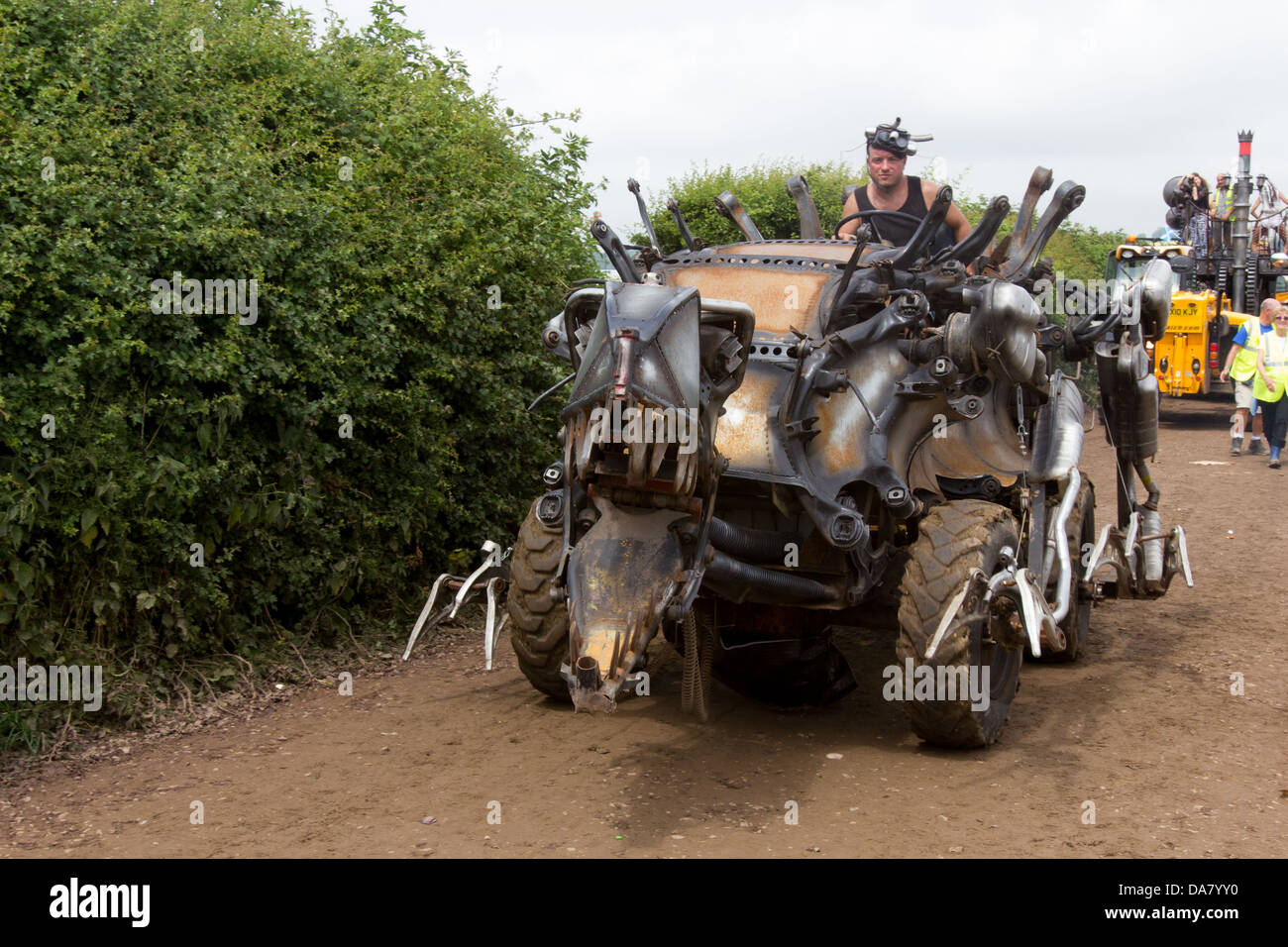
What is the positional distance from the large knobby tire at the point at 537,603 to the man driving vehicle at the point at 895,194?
2.94 metres

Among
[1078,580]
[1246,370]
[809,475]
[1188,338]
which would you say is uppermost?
[1188,338]

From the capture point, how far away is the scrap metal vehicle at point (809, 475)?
5.22m

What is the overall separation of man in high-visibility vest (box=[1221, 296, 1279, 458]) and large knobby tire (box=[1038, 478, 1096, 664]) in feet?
26.8

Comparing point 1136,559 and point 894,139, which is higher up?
point 894,139

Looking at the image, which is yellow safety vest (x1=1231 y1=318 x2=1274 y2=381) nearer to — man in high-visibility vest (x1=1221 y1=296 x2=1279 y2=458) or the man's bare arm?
man in high-visibility vest (x1=1221 y1=296 x2=1279 y2=458)

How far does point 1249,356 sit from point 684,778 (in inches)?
474

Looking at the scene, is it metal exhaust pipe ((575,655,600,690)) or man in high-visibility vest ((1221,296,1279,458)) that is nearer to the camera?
metal exhaust pipe ((575,655,600,690))

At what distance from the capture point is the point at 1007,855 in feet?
16.8

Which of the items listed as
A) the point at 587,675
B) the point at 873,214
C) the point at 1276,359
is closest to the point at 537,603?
the point at 587,675

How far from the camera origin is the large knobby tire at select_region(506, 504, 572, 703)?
666cm

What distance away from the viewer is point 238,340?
A: 22.6ft

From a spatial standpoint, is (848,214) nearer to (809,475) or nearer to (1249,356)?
(809,475)

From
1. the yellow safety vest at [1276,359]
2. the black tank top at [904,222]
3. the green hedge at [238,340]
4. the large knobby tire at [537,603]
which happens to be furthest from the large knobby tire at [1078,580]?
the yellow safety vest at [1276,359]

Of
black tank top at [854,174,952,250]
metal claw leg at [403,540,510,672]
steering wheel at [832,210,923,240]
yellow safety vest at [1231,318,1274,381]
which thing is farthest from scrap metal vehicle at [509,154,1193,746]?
yellow safety vest at [1231,318,1274,381]
